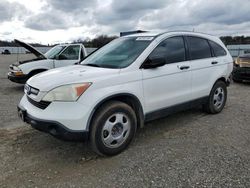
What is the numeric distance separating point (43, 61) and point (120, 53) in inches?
195

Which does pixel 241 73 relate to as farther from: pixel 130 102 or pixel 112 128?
pixel 112 128

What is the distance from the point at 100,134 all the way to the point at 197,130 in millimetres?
2055

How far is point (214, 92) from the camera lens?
5.05 m

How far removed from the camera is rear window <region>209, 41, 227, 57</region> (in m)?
5.06

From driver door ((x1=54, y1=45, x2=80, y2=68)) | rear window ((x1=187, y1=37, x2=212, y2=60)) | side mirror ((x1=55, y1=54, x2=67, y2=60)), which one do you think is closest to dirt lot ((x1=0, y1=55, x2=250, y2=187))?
rear window ((x1=187, y1=37, x2=212, y2=60))

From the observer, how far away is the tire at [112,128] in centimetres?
309

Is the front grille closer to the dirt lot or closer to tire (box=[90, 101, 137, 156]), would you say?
tire (box=[90, 101, 137, 156])

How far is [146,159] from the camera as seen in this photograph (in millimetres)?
3250

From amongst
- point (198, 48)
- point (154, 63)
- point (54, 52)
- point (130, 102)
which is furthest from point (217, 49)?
point (54, 52)

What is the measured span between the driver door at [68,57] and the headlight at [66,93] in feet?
17.6

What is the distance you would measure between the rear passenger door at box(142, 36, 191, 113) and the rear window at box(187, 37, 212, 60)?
0.78 ft

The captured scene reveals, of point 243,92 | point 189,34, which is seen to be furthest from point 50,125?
point 243,92

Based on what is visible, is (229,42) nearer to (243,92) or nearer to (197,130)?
(243,92)

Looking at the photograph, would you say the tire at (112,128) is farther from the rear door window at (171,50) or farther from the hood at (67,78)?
the rear door window at (171,50)
